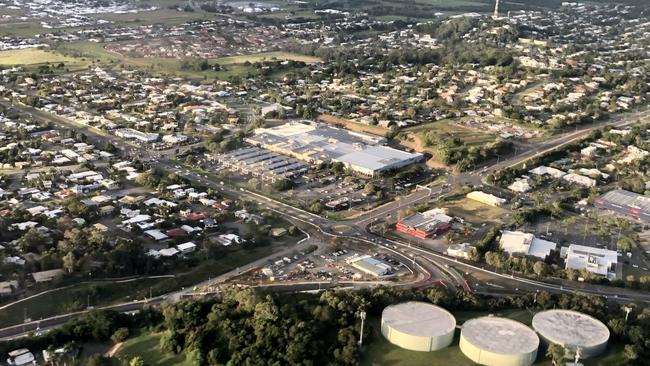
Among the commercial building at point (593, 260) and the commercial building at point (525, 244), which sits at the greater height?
the commercial building at point (525, 244)

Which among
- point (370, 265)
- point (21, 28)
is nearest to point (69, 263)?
point (370, 265)

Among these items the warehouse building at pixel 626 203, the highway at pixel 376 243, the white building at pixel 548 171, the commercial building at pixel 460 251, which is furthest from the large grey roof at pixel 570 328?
the white building at pixel 548 171

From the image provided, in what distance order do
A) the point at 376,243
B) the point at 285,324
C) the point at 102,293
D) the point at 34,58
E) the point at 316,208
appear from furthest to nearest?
1. the point at 34,58
2. the point at 316,208
3. the point at 376,243
4. the point at 102,293
5. the point at 285,324

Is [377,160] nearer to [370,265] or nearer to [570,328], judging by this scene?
[370,265]

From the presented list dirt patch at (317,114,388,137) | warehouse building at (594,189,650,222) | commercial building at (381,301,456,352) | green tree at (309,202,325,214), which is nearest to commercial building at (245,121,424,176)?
dirt patch at (317,114,388,137)

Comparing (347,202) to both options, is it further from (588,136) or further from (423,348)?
(588,136)

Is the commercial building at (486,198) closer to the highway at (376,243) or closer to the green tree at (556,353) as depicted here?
the highway at (376,243)
